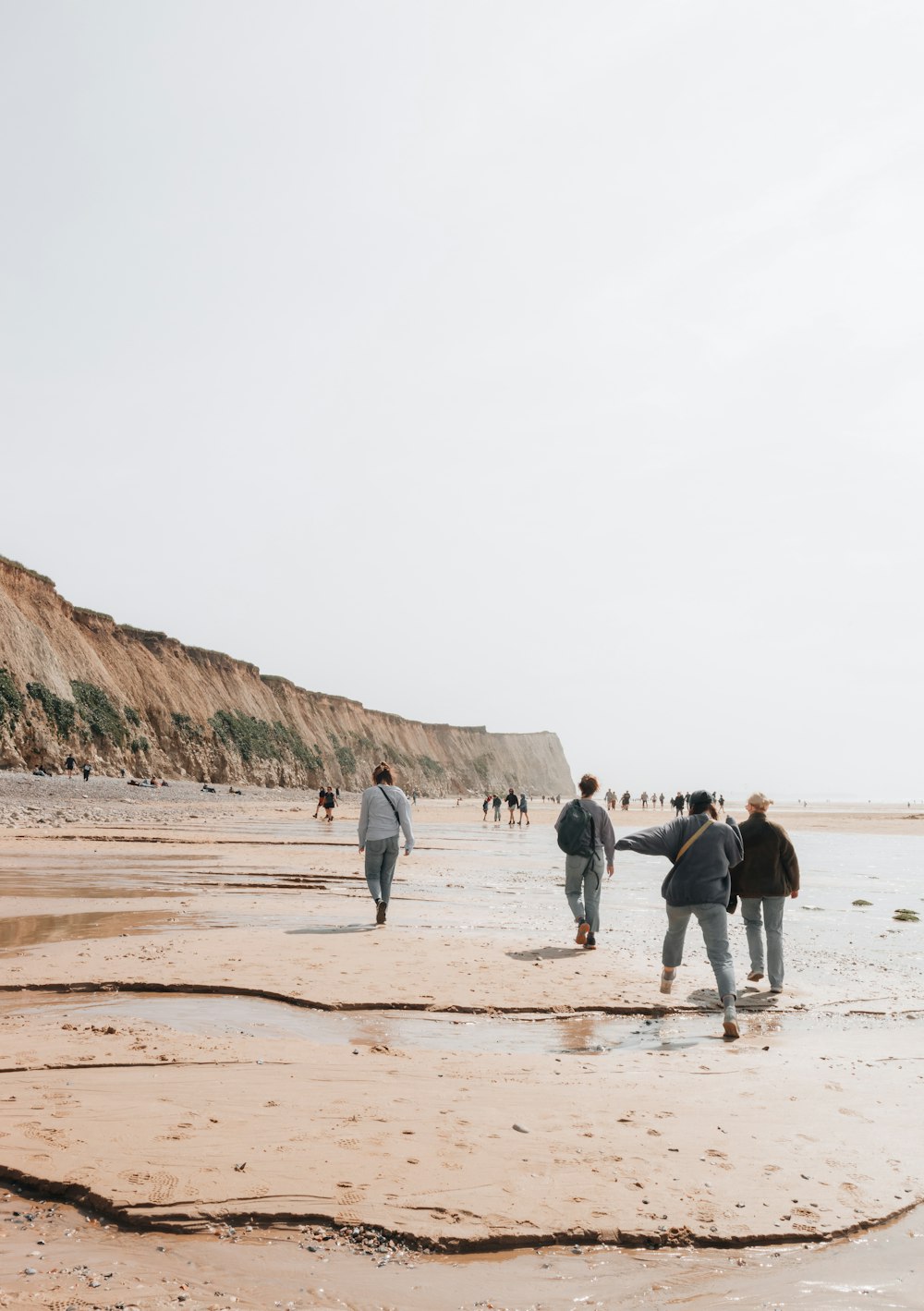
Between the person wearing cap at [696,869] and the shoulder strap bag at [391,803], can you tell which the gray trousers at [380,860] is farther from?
the person wearing cap at [696,869]

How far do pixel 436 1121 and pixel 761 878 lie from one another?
17.1 feet

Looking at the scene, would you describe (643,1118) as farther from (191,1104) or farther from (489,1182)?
(191,1104)

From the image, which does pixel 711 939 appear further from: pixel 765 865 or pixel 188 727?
pixel 188 727

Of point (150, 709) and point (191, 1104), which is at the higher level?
point (150, 709)

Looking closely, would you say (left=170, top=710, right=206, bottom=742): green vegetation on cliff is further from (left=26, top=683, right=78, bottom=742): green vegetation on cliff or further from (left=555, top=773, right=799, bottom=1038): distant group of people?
(left=555, top=773, right=799, bottom=1038): distant group of people

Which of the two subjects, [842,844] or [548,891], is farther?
[842,844]

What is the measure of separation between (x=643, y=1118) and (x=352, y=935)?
5776 millimetres

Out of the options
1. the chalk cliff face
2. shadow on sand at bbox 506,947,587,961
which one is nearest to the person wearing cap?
shadow on sand at bbox 506,947,587,961

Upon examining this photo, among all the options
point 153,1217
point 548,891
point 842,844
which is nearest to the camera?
point 153,1217

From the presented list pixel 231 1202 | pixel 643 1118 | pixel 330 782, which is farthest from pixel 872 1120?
pixel 330 782

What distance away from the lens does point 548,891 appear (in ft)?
52.9

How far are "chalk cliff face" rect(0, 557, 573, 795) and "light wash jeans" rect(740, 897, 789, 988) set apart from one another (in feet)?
149

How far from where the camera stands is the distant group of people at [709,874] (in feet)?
24.7

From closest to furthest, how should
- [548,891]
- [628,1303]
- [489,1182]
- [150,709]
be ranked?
[628,1303] → [489,1182] → [548,891] → [150,709]
